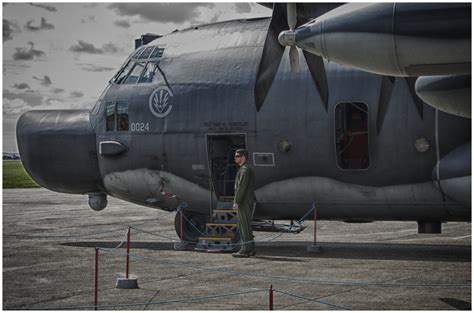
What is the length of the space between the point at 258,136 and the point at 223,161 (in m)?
1.47

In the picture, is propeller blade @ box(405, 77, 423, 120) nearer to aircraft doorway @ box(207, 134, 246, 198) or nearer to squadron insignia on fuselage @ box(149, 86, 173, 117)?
aircraft doorway @ box(207, 134, 246, 198)

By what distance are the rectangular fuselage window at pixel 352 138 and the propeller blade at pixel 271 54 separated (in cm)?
172

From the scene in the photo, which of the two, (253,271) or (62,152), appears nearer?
(253,271)

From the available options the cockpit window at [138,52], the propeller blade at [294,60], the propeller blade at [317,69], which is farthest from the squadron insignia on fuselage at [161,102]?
the propeller blade at [294,60]

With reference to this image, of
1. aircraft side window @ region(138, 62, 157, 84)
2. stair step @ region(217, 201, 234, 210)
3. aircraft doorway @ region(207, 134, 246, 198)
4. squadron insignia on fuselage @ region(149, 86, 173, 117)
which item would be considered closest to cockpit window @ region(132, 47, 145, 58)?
aircraft side window @ region(138, 62, 157, 84)

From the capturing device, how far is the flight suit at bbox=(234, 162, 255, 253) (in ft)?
56.0

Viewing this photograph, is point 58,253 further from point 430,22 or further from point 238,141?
point 430,22

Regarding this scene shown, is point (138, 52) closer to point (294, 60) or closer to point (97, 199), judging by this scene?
point (97, 199)

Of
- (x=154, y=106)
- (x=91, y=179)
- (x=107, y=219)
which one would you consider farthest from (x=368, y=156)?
(x=107, y=219)

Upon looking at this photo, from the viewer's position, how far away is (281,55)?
15898mm

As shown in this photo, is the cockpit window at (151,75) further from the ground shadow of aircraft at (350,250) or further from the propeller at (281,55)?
the ground shadow of aircraft at (350,250)

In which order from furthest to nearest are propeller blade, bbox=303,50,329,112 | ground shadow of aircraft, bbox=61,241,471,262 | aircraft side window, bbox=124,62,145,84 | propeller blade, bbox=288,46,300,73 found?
→ 1. aircraft side window, bbox=124,62,145,84
2. ground shadow of aircraft, bbox=61,241,471,262
3. propeller blade, bbox=303,50,329,112
4. propeller blade, bbox=288,46,300,73

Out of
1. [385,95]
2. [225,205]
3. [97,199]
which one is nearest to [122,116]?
[97,199]

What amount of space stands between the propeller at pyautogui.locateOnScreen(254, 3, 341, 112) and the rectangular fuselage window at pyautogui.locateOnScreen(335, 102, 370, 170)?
59cm
